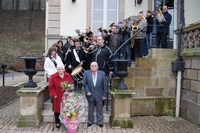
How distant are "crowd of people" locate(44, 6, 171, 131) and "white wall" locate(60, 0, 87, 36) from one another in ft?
8.66

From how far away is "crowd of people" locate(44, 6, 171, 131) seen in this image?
7.29 m

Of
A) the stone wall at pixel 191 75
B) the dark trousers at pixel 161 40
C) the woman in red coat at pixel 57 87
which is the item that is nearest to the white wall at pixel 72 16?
the dark trousers at pixel 161 40

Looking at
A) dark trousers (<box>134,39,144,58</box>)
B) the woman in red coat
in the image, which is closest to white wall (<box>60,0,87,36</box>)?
dark trousers (<box>134,39,144,58</box>)

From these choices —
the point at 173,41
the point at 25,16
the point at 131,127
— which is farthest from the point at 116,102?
the point at 25,16

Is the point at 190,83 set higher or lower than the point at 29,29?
lower

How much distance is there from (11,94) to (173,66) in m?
8.05

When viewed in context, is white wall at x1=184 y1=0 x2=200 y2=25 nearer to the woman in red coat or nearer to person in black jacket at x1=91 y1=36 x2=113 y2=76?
person in black jacket at x1=91 y1=36 x2=113 y2=76

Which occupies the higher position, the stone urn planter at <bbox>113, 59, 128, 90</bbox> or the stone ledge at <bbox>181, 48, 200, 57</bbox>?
the stone ledge at <bbox>181, 48, 200, 57</bbox>

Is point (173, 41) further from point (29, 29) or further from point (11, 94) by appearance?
point (29, 29)

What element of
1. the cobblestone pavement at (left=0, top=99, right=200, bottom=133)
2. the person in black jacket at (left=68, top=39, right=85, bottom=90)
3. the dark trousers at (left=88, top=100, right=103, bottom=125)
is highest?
the person in black jacket at (left=68, top=39, right=85, bottom=90)

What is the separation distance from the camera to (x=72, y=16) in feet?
42.4

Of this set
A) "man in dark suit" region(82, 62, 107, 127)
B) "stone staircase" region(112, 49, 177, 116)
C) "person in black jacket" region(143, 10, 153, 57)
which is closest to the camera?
"man in dark suit" region(82, 62, 107, 127)

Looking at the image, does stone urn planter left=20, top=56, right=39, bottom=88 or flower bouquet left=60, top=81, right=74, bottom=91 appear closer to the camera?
flower bouquet left=60, top=81, right=74, bottom=91

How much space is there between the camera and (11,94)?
1314 cm
